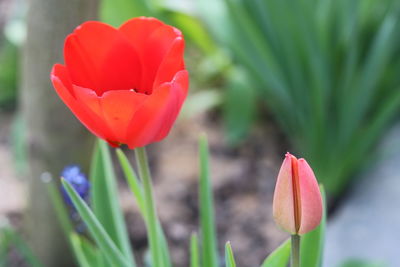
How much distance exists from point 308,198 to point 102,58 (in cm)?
29

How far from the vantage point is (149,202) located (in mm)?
800

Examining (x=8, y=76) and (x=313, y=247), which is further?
(x=8, y=76)

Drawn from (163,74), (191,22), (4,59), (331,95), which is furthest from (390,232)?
(4,59)

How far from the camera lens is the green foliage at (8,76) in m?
1.99

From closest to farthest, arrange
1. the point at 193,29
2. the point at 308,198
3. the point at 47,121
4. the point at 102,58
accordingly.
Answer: the point at 308,198 → the point at 102,58 → the point at 47,121 → the point at 193,29

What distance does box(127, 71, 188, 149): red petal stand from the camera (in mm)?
688

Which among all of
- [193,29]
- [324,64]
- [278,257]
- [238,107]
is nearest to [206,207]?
[278,257]

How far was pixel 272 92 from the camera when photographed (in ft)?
5.84

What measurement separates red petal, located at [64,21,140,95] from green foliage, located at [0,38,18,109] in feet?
4.15

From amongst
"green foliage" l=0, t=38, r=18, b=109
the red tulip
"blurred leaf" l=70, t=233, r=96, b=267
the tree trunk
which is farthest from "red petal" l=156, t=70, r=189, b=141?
"green foliage" l=0, t=38, r=18, b=109

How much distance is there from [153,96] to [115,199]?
1.29 feet

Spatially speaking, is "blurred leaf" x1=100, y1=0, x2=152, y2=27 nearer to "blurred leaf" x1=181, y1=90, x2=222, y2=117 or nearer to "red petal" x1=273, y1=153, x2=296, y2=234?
"blurred leaf" x1=181, y1=90, x2=222, y2=117

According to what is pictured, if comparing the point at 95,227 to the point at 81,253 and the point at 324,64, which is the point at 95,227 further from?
the point at 324,64

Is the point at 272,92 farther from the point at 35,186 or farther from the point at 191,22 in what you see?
the point at 35,186
